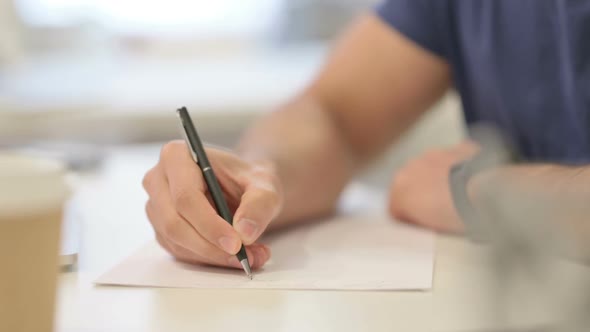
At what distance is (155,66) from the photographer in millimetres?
2250

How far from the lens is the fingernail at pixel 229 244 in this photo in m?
0.60

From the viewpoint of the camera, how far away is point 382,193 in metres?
1.05

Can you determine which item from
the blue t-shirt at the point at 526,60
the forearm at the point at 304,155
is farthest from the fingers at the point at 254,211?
the blue t-shirt at the point at 526,60

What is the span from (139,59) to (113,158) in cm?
109

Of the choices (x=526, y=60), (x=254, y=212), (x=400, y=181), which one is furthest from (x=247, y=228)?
(x=526, y=60)

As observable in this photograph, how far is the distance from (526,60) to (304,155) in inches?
11.5

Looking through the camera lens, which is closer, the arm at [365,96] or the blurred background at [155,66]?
the arm at [365,96]

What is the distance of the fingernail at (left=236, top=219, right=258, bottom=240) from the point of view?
61cm

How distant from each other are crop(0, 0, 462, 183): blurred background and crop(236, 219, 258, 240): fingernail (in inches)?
28.2

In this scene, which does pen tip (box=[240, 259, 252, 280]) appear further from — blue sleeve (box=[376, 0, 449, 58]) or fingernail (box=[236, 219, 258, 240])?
blue sleeve (box=[376, 0, 449, 58])

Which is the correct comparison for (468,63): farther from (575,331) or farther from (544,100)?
(575,331)

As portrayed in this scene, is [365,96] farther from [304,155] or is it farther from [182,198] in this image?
[182,198]

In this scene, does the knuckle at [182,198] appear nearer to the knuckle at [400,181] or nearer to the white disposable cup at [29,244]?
the white disposable cup at [29,244]

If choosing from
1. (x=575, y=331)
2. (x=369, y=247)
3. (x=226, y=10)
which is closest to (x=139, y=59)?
(x=226, y=10)
